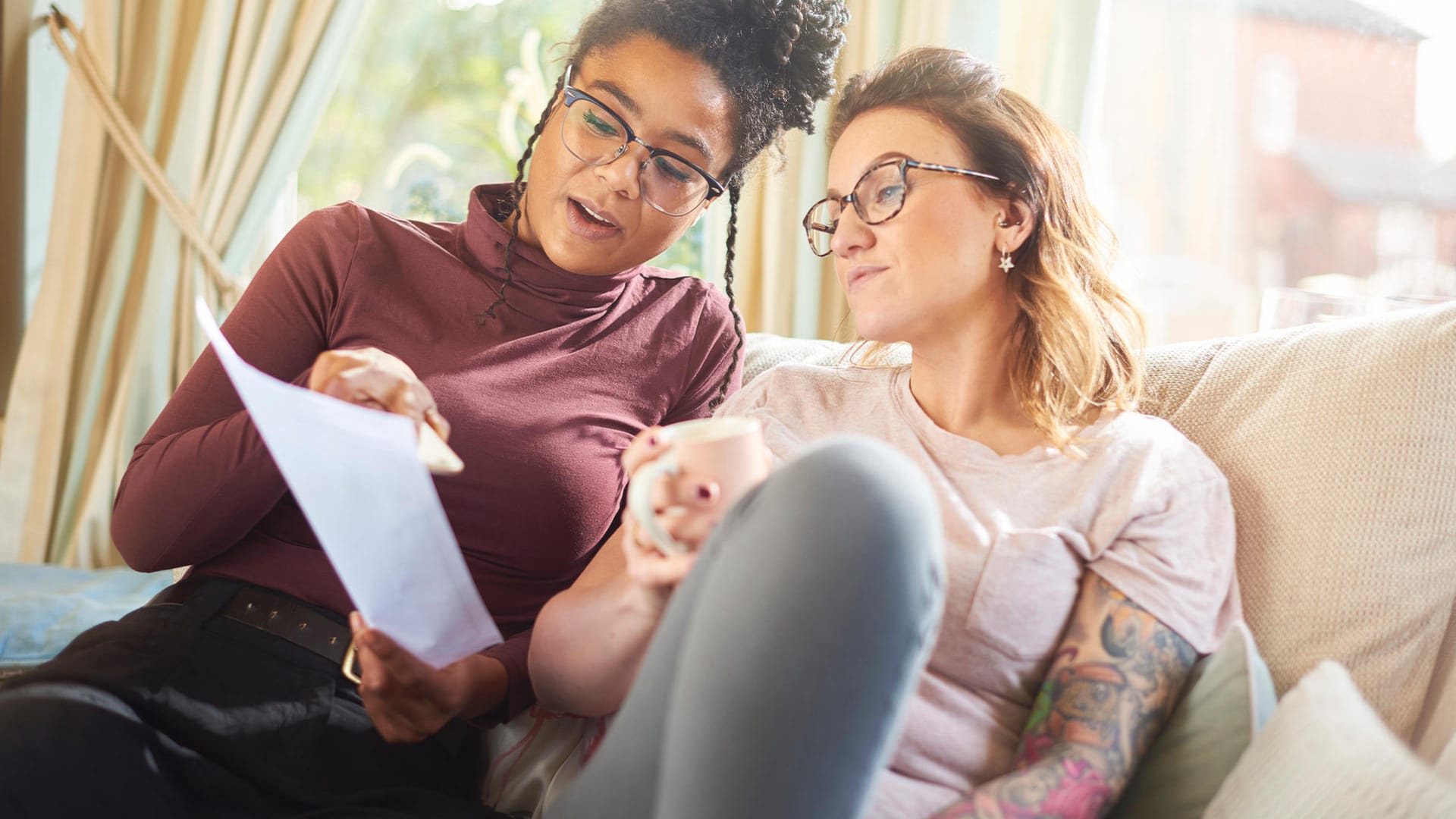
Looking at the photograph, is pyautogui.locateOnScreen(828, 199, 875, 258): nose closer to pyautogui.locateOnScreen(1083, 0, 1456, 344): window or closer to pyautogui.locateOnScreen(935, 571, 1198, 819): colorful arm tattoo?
pyautogui.locateOnScreen(935, 571, 1198, 819): colorful arm tattoo

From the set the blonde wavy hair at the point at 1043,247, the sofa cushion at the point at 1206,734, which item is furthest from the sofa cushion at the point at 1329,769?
the blonde wavy hair at the point at 1043,247

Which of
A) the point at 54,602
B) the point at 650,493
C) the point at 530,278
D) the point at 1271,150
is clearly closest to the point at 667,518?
the point at 650,493

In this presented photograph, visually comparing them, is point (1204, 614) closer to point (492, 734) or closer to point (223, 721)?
point (492, 734)

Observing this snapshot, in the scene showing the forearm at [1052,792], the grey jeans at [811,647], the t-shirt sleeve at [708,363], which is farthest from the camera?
the t-shirt sleeve at [708,363]

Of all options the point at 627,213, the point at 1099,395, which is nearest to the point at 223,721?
the point at 627,213

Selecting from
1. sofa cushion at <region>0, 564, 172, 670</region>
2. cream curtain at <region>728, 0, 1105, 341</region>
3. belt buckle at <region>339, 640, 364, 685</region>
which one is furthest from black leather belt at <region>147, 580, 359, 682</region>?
cream curtain at <region>728, 0, 1105, 341</region>

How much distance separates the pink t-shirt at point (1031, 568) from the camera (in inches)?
42.7

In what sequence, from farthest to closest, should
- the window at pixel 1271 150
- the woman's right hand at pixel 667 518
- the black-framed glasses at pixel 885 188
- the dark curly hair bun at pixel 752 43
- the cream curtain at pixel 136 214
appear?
the cream curtain at pixel 136 214 < the window at pixel 1271 150 < the dark curly hair bun at pixel 752 43 < the black-framed glasses at pixel 885 188 < the woman's right hand at pixel 667 518

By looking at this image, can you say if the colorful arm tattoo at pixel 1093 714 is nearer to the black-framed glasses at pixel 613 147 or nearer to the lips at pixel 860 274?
the lips at pixel 860 274

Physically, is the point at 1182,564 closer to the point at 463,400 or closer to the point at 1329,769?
the point at 1329,769

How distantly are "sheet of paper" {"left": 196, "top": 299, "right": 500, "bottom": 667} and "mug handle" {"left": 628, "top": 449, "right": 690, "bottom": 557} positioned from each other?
156 millimetres

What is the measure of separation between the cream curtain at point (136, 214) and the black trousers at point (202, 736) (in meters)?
1.69

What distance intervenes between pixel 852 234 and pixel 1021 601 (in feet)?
1.56

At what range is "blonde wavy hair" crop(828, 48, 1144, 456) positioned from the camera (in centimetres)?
128
